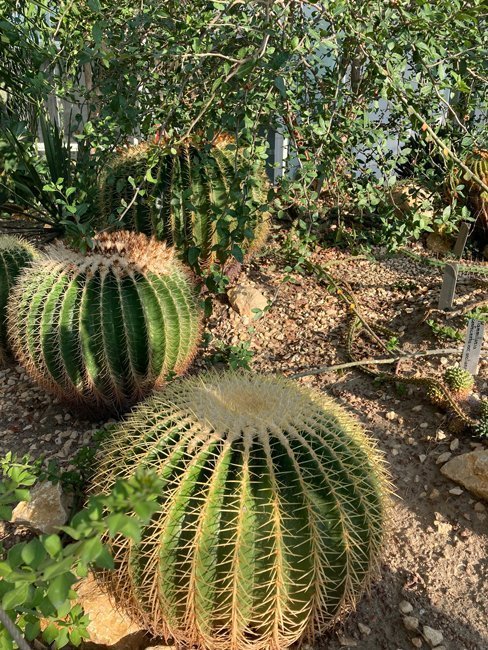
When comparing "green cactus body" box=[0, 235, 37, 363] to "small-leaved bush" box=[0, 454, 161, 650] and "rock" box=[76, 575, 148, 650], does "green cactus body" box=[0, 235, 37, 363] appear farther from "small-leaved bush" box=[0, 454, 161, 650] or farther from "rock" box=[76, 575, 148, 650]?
"small-leaved bush" box=[0, 454, 161, 650]

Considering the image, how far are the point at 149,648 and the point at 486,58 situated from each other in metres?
1.98

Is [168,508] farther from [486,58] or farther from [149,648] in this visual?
[486,58]

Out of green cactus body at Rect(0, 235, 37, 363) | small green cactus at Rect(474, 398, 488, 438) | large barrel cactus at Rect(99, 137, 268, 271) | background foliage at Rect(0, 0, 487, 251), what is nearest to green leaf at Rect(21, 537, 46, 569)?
background foliage at Rect(0, 0, 487, 251)

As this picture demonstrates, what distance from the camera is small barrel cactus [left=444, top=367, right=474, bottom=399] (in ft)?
7.12

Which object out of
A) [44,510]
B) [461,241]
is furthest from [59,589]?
[461,241]

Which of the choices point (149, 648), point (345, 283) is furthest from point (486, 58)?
point (149, 648)

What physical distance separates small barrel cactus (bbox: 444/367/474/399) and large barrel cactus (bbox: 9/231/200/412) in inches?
38.4

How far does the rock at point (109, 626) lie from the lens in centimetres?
141

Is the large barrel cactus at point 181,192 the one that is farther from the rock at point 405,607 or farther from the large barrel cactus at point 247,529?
the rock at point 405,607

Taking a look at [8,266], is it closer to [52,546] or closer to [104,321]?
[104,321]

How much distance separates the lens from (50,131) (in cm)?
350

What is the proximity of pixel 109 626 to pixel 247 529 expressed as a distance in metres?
0.48

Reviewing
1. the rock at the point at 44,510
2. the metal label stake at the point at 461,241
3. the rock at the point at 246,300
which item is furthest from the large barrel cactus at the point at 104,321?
the metal label stake at the point at 461,241

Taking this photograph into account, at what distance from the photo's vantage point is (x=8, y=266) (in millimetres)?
2684
